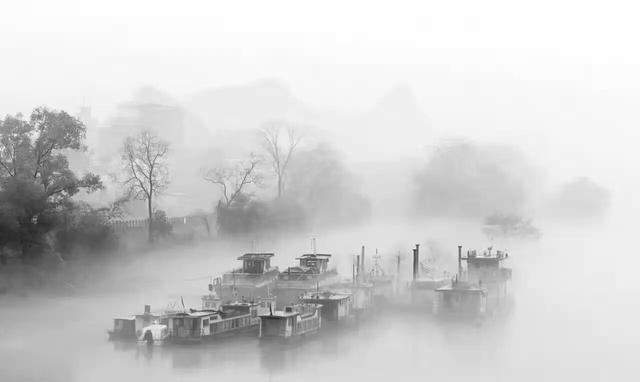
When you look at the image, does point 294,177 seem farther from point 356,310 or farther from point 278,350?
point 278,350

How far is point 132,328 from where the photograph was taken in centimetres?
3719

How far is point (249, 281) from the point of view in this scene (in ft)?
149

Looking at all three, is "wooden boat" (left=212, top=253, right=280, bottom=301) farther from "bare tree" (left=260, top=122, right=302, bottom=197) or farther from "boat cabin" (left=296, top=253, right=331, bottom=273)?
"bare tree" (left=260, top=122, right=302, bottom=197)

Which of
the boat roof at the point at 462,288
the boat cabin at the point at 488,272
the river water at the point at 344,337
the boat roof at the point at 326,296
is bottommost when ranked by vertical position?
the river water at the point at 344,337

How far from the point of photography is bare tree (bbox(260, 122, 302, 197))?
2514 inches

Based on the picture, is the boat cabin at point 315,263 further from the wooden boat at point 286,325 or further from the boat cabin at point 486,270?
the wooden boat at point 286,325

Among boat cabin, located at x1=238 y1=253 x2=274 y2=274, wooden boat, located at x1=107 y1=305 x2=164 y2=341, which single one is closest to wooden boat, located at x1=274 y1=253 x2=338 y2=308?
boat cabin, located at x1=238 y1=253 x2=274 y2=274

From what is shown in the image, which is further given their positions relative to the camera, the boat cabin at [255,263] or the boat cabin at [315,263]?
the boat cabin at [315,263]

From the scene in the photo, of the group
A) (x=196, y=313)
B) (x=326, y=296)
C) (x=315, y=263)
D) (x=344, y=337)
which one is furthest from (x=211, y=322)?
(x=315, y=263)

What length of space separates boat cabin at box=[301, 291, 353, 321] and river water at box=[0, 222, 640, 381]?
862 mm

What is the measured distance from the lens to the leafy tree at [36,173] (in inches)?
1635

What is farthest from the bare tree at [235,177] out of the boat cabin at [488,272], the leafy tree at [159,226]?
the boat cabin at [488,272]

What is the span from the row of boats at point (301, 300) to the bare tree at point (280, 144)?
12912 millimetres

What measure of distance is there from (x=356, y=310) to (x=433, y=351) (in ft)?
24.8
